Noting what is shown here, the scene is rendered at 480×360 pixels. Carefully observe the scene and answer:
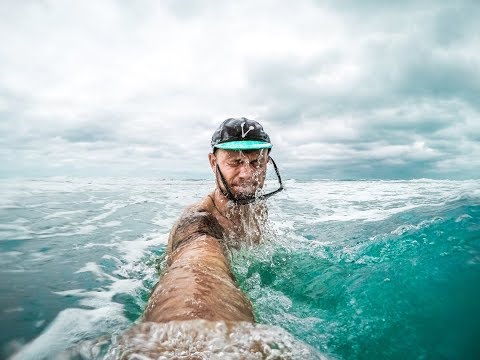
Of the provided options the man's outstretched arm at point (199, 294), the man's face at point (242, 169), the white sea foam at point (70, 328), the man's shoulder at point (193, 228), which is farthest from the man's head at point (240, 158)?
the white sea foam at point (70, 328)

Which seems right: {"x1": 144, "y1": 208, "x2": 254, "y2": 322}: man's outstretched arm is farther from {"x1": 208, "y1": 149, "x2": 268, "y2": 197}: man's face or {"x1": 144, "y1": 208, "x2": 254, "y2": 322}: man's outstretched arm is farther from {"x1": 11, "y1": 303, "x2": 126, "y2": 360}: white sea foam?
{"x1": 208, "y1": 149, "x2": 268, "y2": 197}: man's face

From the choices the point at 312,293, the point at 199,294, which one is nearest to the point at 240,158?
the point at 312,293

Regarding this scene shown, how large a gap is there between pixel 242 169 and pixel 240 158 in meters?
0.14

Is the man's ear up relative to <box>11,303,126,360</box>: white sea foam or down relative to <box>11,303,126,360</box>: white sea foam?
up

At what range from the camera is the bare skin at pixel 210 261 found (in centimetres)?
157

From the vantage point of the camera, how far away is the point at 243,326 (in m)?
1.53

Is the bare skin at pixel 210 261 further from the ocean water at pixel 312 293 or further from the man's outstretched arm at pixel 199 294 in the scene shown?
the ocean water at pixel 312 293

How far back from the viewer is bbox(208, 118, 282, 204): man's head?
12.5ft

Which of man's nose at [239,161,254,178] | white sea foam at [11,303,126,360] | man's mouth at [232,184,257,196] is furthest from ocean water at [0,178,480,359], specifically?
man's nose at [239,161,254,178]

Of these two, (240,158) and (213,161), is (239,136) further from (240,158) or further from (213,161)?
(213,161)

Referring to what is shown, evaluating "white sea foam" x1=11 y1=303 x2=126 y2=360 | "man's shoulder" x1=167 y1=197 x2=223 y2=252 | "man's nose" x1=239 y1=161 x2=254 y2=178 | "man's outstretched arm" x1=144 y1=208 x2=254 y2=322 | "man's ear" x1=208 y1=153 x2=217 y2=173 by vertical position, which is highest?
"man's ear" x1=208 y1=153 x2=217 y2=173

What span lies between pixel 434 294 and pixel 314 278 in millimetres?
1455

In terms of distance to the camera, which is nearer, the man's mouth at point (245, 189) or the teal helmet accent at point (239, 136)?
the teal helmet accent at point (239, 136)

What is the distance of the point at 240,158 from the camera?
381cm
